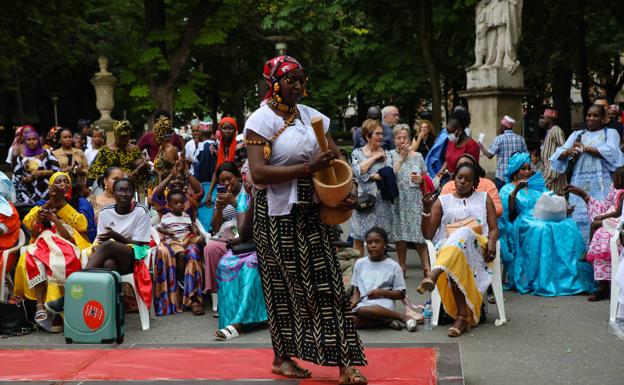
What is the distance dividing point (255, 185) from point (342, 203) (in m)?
0.55

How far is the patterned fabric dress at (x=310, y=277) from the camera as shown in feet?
17.2

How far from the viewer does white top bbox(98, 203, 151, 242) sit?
7.76 m

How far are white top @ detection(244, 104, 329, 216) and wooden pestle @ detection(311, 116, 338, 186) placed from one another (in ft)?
0.52

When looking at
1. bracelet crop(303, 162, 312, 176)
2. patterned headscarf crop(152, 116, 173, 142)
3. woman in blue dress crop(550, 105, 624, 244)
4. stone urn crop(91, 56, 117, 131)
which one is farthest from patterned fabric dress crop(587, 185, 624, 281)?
stone urn crop(91, 56, 117, 131)

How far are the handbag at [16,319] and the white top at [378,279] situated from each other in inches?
113

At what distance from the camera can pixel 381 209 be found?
9414mm

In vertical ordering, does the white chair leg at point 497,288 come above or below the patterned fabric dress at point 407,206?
below

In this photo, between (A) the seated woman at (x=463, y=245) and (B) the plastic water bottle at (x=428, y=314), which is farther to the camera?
(B) the plastic water bottle at (x=428, y=314)

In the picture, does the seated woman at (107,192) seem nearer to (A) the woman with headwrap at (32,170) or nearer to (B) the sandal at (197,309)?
(A) the woman with headwrap at (32,170)

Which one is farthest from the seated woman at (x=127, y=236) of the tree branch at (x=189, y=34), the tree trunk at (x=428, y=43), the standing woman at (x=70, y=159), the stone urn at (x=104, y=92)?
the stone urn at (x=104, y=92)

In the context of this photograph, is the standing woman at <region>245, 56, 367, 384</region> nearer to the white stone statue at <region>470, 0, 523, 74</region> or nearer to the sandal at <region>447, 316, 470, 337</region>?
the sandal at <region>447, 316, 470, 337</region>

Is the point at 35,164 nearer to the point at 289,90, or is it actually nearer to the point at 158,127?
the point at 158,127

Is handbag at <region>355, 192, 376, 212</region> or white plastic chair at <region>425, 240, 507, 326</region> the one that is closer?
white plastic chair at <region>425, 240, 507, 326</region>

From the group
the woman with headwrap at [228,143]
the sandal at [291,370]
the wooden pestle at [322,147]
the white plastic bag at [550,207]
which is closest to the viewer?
the wooden pestle at [322,147]
